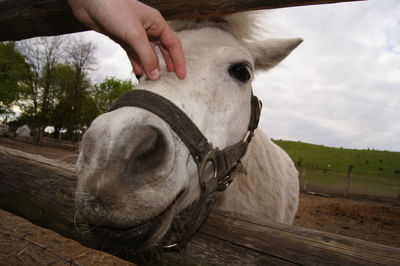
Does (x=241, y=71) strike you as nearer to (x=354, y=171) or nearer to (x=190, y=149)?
(x=190, y=149)

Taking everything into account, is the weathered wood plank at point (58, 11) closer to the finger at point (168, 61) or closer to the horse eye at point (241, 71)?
the finger at point (168, 61)

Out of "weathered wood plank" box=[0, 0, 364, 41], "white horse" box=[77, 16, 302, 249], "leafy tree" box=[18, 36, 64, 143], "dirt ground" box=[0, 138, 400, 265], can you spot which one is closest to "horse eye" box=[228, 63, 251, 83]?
"white horse" box=[77, 16, 302, 249]

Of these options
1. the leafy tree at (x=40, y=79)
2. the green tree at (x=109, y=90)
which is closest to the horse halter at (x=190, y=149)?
the leafy tree at (x=40, y=79)

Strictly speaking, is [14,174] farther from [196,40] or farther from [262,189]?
[262,189]

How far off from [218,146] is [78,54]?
27933 mm

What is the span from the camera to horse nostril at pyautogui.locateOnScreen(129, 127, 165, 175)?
1.10 meters

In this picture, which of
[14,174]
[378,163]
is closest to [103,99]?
[378,163]

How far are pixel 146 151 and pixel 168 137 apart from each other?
13 centimetres

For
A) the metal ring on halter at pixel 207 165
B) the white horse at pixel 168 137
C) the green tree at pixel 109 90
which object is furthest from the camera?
the green tree at pixel 109 90

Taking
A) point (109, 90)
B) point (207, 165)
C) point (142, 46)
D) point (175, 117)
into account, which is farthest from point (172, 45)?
point (109, 90)

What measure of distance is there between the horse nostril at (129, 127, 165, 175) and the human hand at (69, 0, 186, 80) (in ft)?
1.40

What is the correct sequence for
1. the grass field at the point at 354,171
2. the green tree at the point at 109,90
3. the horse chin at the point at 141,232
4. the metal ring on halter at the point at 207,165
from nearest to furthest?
the horse chin at the point at 141,232 < the metal ring on halter at the point at 207,165 < the grass field at the point at 354,171 < the green tree at the point at 109,90

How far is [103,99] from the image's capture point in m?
38.6

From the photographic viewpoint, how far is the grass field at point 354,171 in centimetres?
1816
